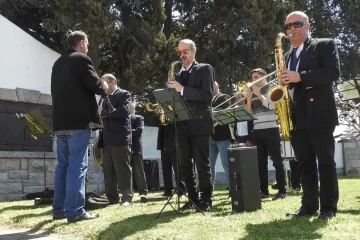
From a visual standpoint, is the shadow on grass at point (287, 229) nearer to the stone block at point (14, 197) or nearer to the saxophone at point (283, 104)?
the saxophone at point (283, 104)

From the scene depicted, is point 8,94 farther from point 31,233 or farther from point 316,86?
point 316,86

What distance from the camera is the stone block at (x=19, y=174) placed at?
8.80m

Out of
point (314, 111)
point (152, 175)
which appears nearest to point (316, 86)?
point (314, 111)

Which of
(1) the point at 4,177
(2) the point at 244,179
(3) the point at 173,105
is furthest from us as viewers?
(1) the point at 4,177

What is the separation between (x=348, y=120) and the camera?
813 inches

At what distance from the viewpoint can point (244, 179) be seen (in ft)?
16.4

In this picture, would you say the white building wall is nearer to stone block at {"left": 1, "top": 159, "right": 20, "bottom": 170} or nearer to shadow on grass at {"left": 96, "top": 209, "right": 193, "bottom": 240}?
stone block at {"left": 1, "top": 159, "right": 20, "bottom": 170}

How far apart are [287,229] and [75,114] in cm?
253

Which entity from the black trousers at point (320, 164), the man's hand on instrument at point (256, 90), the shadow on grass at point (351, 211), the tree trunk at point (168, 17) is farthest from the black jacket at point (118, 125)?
the tree trunk at point (168, 17)

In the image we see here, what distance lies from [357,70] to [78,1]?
29.9 ft

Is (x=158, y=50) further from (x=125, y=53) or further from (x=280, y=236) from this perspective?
A: (x=280, y=236)

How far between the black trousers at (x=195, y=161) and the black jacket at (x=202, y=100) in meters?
0.10

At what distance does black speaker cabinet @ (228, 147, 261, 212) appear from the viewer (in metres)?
4.96

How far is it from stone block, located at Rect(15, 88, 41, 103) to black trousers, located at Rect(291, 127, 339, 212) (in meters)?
6.24
